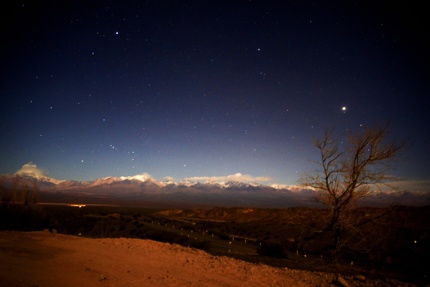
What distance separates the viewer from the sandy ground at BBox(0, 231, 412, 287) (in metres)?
6.59

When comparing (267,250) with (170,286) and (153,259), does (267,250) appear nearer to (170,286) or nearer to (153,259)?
(153,259)

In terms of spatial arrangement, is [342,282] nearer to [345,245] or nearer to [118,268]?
[345,245]

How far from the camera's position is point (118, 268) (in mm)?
8281

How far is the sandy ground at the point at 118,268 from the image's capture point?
6.59m

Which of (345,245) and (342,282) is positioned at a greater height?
(345,245)

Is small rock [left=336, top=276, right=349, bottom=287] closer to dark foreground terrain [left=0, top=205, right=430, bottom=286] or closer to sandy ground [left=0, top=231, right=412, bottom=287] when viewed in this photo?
sandy ground [left=0, top=231, right=412, bottom=287]

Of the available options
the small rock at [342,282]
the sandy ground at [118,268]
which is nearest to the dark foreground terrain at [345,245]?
the small rock at [342,282]

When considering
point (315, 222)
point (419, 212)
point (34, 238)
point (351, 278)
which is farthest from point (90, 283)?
point (419, 212)

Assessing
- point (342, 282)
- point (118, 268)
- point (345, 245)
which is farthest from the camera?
point (345, 245)

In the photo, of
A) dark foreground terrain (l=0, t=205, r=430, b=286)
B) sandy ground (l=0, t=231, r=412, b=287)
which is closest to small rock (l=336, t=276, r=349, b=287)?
sandy ground (l=0, t=231, r=412, b=287)

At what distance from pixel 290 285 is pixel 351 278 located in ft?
7.97

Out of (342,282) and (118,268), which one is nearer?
(342,282)

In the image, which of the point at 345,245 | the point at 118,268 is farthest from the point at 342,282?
the point at 118,268

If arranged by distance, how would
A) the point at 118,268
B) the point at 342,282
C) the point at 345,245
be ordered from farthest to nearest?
the point at 345,245
the point at 118,268
the point at 342,282
